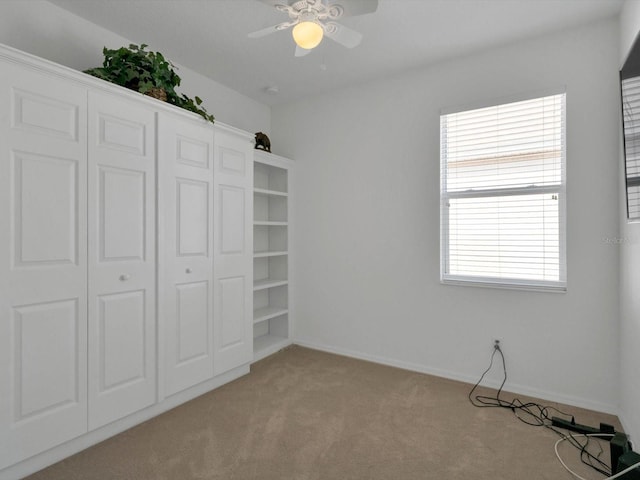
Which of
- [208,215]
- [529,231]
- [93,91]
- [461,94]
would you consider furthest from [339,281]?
[93,91]

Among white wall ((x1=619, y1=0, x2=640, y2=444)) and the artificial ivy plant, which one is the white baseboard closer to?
white wall ((x1=619, y1=0, x2=640, y2=444))

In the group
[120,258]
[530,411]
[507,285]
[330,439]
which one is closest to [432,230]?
[507,285]

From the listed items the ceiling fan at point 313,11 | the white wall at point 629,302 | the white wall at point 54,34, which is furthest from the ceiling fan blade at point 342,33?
the white wall at point 54,34

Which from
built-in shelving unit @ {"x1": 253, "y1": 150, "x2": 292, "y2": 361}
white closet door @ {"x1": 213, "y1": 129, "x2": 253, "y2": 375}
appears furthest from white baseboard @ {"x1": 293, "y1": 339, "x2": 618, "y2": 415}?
white closet door @ {"x1": 213, "y1": 129, "x2": 253, "y2": 375}

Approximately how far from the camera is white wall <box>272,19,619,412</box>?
2.43m

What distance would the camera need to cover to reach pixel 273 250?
3943 mm

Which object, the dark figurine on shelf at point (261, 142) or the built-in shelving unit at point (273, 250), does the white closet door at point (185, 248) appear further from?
the built-in shelving unit at point (273, 250)

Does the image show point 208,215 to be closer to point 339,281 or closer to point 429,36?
point 339,281

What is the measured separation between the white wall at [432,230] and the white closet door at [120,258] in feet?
5.89

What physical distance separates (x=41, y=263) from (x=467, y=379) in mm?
3062

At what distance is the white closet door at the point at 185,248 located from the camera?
94.3 inches

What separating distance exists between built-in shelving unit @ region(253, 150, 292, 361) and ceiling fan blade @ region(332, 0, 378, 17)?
2.03m

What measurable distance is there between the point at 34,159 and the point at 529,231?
3198 mm

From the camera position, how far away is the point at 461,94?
294 cm
